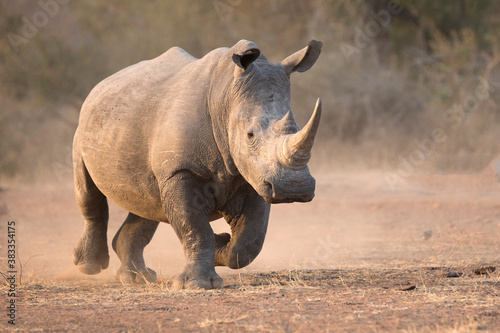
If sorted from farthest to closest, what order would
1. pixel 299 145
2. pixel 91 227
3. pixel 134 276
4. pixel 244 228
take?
pixel 91 227 → pixel 134 276 → pixel 244 228 → pixel 299 145

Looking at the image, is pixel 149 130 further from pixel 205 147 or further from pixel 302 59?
pixel 302 59

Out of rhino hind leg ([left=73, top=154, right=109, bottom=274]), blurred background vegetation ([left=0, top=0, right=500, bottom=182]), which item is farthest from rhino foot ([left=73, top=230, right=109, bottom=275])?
blurred background vegetation ([left=0, top=0, right=500, bottom=182])

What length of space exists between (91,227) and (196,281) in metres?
1.99

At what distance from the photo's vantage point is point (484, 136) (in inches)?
602

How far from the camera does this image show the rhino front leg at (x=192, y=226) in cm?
591

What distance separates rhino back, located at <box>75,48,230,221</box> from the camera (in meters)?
5.96

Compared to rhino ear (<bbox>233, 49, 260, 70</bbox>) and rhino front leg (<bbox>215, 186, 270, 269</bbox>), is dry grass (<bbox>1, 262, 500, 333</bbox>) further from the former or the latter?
rhino ear (<bbox>233, 49, 260, 70</bbox>)

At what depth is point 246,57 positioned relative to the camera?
572cm

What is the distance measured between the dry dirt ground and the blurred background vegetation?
2515 millimetres

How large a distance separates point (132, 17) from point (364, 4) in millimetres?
7674

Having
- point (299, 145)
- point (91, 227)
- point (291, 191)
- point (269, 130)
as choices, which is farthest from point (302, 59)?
point (91, 227)

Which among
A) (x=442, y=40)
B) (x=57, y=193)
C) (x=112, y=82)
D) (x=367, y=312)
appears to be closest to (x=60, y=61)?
(x=57, y=193)

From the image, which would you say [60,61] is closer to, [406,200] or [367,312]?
[406,200]

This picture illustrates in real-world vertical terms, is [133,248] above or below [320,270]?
above
